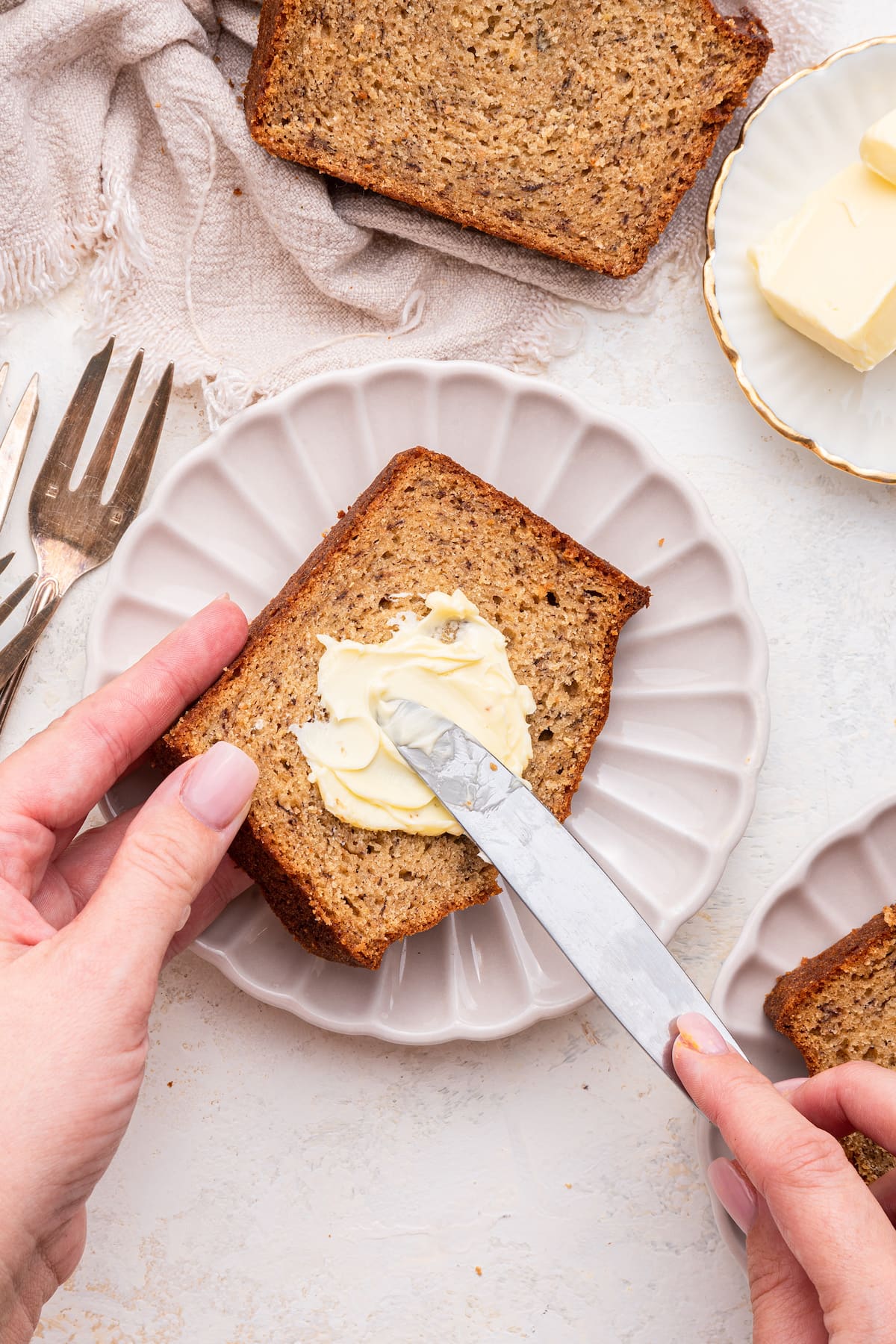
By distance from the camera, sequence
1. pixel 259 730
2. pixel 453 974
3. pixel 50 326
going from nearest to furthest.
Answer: pixel 259 730
pixel 453 974
pixel 50 326

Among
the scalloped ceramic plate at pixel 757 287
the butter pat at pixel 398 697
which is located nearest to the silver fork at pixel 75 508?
the butter pat at pixel 398 697

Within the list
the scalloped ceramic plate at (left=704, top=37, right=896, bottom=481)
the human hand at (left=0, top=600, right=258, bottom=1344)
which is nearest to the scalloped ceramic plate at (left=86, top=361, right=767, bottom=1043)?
the human hand at (left=0, top=600, right=258, bottom=1344)

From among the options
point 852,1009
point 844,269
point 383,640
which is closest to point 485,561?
point 383,640

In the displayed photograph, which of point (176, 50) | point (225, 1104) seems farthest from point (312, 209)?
point (225, 1104)

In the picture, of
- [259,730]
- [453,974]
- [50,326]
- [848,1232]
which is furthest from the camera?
[50,326]

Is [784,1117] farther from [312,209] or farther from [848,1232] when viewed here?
[312,209]

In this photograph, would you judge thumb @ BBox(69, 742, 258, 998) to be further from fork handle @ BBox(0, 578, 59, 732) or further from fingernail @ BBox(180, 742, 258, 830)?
fork handle @ BBox(0, 578, 59, 732)

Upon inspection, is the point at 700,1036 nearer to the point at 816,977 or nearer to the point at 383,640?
Result: the point at 816,977
